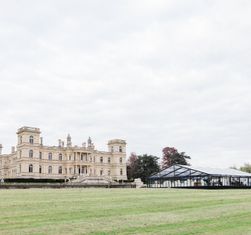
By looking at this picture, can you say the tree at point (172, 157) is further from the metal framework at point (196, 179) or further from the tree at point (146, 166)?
the metal framework at point (196, 179)

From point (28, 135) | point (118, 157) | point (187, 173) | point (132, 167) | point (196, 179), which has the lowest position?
point (196, 179)

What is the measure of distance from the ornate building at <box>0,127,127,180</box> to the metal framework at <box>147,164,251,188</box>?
122 ft

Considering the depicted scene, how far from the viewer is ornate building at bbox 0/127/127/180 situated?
77688mm

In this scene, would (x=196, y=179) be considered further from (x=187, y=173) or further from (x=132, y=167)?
(x=132, y=167)

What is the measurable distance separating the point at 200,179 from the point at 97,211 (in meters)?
31.7

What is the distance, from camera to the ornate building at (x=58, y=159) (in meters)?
77.7

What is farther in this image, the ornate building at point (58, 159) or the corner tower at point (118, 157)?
the corner tower at point (118, 157)

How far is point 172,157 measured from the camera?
87.3 meters

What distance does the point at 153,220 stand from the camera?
1066 cm

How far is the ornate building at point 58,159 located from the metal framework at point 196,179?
122ft

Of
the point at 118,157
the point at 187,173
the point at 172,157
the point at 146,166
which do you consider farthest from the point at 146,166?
the point at 187,173

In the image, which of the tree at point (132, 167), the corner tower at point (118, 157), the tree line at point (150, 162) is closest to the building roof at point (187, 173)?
the tree line at point (150, 162)

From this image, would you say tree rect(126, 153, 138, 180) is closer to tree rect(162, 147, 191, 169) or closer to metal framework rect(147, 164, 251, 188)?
tree rect(162, 147, 191, 169)

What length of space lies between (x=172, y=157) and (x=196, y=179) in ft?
147
